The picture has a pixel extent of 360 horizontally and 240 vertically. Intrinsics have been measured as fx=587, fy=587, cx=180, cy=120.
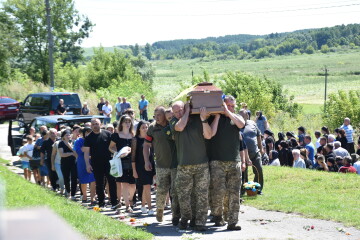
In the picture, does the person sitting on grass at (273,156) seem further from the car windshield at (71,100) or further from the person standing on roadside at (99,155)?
the car windshield at (71,100)

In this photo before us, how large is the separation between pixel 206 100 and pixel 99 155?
336 centimetres

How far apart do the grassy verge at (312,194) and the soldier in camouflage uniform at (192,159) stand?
6.71ft

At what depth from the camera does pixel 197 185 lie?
28.4 feet

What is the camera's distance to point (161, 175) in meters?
9.48

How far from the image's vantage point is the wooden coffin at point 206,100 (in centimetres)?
846

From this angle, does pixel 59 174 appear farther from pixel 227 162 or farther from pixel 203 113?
pixel 203 113

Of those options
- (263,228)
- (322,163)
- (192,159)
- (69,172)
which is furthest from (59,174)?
(322,163)

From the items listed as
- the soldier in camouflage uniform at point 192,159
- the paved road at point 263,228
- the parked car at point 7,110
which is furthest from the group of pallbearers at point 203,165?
the parked car at point 7,110

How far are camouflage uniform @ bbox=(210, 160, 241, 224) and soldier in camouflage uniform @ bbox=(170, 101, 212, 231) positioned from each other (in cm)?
20

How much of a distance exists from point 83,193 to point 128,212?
6.26 feet

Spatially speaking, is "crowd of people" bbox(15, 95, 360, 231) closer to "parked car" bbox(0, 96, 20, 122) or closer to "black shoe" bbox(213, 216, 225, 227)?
"black shoe" bbox(213, 216, 225, 227)

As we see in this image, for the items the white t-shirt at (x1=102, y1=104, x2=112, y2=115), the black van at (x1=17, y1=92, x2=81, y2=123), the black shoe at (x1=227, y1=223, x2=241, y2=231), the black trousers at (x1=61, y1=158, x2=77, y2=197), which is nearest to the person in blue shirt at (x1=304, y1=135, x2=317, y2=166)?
the black trousers at (x1=61, y1=158, x2=77, y2=197)

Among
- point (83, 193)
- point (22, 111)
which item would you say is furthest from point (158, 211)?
point (22, 111)

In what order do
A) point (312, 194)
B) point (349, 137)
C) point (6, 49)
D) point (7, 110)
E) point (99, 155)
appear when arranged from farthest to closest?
point (6, 49) < point (7, 110) < point (349, 137) < point (312, 194) < point (99, 155)
